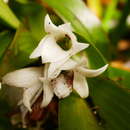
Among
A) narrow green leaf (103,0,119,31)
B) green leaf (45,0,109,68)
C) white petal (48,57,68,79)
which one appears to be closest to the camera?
white petal (48,57,68,79)

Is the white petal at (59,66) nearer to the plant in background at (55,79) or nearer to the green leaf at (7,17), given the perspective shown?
the plant in background at (55,79)

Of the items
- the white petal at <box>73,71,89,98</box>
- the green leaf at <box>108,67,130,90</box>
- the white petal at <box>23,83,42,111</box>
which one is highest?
the white petal at <box>23,83,42,111</box>

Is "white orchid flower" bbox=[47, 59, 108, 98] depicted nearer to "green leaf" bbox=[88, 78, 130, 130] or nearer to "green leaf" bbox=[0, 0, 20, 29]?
"green leaf" bbox=[88, 78, 130, 130]

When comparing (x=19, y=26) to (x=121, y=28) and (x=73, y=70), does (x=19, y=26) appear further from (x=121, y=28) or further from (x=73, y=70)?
(x=121, y=28)

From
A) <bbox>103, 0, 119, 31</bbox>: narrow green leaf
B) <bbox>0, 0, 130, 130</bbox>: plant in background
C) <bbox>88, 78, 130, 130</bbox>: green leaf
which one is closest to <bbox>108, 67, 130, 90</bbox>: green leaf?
<bbox>0, 0, 130, 130</bbox>: plant in background

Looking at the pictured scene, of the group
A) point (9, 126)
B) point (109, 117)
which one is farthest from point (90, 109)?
point (9, 126)

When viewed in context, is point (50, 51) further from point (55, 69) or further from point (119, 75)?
point (119, 75)

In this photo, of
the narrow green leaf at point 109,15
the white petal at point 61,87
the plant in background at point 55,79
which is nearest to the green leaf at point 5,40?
the plant in background at point 55,79
